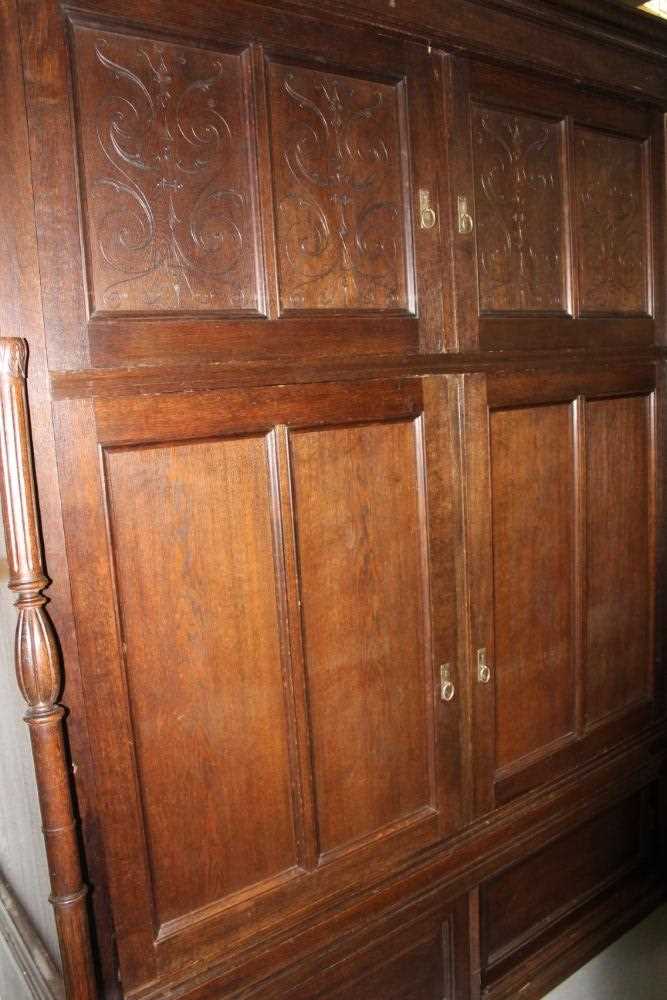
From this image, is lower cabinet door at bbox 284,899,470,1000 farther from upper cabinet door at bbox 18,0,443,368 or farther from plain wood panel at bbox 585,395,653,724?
upper cabinet door at bbox 18,0,443,368

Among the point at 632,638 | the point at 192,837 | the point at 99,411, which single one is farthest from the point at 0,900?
the point at 632,638

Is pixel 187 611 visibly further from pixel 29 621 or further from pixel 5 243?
pixel 5 243

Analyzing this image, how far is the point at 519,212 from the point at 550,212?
0.31ft

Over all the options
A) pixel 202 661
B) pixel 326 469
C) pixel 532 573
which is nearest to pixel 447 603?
pixel 532 573

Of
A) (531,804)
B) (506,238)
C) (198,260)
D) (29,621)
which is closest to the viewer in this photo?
(29,621)

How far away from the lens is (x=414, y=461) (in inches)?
50.4

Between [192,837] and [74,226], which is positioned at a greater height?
[74,226]

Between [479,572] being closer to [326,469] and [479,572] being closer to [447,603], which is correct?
[447,603]

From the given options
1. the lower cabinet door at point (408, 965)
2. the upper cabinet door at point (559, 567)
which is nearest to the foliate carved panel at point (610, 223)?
the upper cabinet door at point (559, 567)

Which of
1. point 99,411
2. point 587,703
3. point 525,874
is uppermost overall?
point 99,411

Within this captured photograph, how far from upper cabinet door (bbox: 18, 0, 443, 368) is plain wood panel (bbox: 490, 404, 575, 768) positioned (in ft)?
1.01

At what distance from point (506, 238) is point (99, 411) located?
32.4 inches

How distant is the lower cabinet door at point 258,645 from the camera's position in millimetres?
1009

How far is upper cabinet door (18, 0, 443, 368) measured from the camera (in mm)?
939
